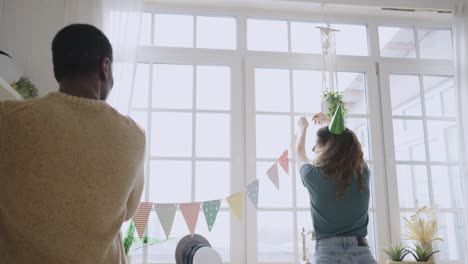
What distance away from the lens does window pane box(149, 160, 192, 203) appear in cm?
292

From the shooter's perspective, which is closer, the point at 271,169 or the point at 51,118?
the point at 51,118

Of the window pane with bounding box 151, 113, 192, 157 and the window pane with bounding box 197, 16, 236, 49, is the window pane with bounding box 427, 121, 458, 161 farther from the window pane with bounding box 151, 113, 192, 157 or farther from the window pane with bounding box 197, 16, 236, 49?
the window pane with bounding box 151, 113, 192, 157

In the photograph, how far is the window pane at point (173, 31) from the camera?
315 centimetres

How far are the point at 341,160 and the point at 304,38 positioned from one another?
1.69 metres

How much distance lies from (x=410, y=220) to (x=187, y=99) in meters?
1.66

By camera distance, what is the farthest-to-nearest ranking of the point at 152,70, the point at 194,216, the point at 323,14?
the point at 323,14
the point at 152,70
the point at 194,216

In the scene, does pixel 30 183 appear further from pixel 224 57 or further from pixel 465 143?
pixel 465 143

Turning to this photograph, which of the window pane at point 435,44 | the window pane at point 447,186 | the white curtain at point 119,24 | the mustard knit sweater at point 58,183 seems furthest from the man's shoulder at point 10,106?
the window pane at point 435,44

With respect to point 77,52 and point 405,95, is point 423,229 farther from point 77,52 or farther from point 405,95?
point 77,52

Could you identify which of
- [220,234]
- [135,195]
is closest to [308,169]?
[135,195]

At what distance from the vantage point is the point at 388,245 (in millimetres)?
3035

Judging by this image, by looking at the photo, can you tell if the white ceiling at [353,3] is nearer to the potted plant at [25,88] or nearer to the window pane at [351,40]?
the window pane at [351,40]

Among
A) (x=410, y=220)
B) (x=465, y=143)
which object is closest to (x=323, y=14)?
(x=465, y=143)

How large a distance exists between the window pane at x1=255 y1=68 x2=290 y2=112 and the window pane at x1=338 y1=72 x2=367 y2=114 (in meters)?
0.40
